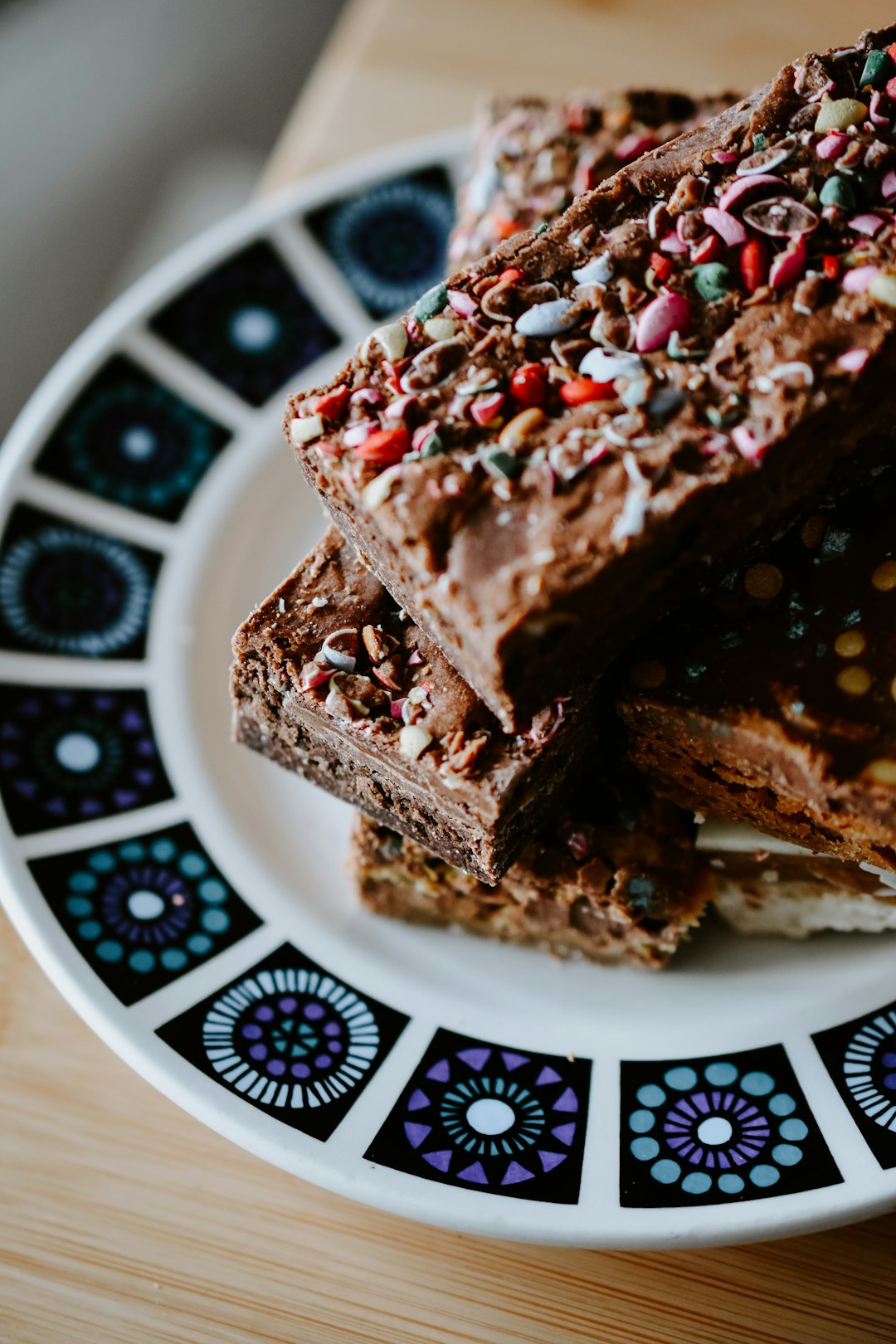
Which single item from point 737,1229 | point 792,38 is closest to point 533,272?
point 737,1229

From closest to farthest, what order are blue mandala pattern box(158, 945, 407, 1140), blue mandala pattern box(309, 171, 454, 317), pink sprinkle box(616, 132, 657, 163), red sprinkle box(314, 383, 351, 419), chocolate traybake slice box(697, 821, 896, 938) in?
red sprinkle box(314, 383, 351, 419), blue mandala pattern box(158, 945, 407, 1140), chocolate traybake slice box(697, 821, 896, 938), pink sprinkle box(616, 132, 657, 163), blue mandala pattern box(309, 171, 454, 317)

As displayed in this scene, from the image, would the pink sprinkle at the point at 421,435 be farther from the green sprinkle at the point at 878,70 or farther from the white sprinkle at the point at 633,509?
the green sprinkle at the point at 878,70

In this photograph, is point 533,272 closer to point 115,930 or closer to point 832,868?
point 832,868

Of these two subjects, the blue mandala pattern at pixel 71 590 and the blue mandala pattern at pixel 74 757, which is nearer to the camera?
the blue mandala pattern at pixel 74 757

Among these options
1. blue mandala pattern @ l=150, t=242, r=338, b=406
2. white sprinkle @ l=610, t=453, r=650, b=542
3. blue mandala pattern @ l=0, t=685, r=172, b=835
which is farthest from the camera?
blue mandala pattern @ l=150, t=242, r=338, b=406

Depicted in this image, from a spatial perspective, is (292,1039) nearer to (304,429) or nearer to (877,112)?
(304,429)

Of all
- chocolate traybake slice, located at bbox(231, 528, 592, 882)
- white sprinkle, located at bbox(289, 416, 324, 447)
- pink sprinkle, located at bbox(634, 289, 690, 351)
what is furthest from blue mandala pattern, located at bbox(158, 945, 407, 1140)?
pink sprinkle, located at bbox(634, 289, 690, 351)

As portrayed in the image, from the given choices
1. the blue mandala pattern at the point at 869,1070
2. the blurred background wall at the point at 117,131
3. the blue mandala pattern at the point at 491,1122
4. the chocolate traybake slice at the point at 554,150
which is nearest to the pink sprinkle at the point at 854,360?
the chocolate traybake slice at the point at 554,150

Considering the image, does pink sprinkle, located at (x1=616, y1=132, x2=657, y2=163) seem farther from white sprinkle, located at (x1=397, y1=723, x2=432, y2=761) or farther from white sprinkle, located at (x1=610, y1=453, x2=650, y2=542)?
white sprinkle, located at (x1=397, y1=723, x2=432, y2=761)
